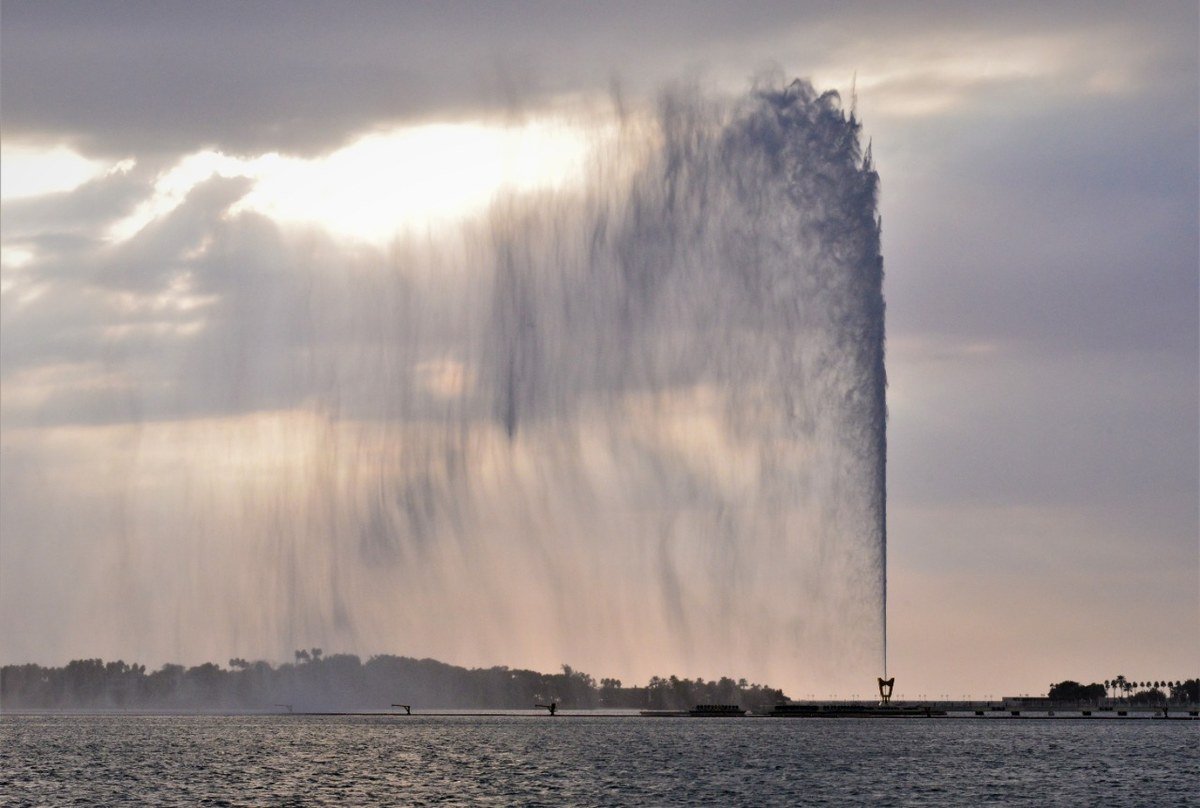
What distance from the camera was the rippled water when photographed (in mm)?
93438

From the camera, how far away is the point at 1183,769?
118 meters

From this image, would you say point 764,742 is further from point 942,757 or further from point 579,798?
point 579,798

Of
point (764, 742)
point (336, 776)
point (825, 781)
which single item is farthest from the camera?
point (764, 742)

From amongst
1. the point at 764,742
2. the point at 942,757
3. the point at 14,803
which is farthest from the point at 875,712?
the point at 14,803

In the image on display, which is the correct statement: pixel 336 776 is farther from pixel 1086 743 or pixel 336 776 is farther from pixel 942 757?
pixel 1086 743

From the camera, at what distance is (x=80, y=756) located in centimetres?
14100

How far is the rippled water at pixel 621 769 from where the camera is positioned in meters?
93.4

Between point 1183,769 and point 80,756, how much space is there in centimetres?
9558

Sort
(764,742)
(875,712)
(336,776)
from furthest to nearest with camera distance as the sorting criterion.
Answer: (875,712) < (764,742) < (336,776)

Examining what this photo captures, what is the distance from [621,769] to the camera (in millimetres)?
115938

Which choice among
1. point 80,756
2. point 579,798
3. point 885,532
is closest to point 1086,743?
point 885,532

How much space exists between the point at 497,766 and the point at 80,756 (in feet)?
147

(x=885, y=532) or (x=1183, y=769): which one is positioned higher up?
(x=885, y=532)

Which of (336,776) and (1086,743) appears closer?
(336,776)
